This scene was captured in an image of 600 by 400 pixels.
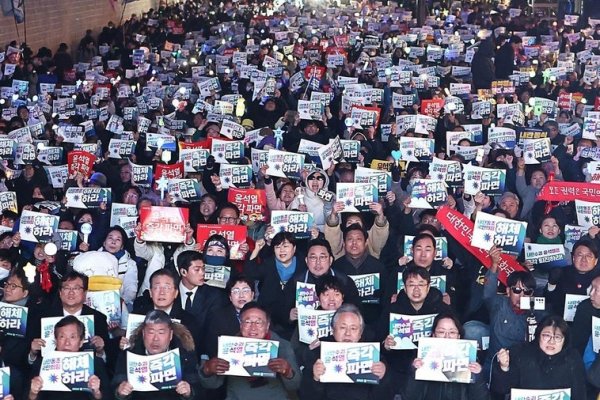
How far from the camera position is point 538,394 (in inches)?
253

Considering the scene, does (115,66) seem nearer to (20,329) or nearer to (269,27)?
(269,27)

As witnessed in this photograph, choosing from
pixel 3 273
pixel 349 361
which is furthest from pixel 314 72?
pixel 349 361

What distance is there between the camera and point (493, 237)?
885 cm

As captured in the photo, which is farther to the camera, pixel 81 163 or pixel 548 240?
pixel 81 163

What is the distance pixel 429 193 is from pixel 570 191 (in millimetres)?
1415

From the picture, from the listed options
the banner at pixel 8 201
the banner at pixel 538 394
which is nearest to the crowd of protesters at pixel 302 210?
the banner at pixel 538 394

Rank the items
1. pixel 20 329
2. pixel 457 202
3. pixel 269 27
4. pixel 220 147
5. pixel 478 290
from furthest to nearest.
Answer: pixel 269 27
pixel 220 147
pixel 457 202
pixel 478 290
pixel 20 329

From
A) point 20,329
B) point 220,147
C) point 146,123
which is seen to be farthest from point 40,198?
point 20,329

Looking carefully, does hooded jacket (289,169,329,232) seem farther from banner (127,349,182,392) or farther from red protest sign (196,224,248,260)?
banner (127,349,182,392)

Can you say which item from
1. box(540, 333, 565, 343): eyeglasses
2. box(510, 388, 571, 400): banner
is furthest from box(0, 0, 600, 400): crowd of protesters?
box(510, 388, 571, 400): banner

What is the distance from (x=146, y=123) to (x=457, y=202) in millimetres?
5231

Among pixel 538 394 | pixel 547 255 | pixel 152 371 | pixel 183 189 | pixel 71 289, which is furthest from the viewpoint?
pixel 183 189

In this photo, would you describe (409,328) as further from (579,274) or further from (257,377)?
(579,274)

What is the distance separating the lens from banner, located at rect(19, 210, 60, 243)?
964 cm
